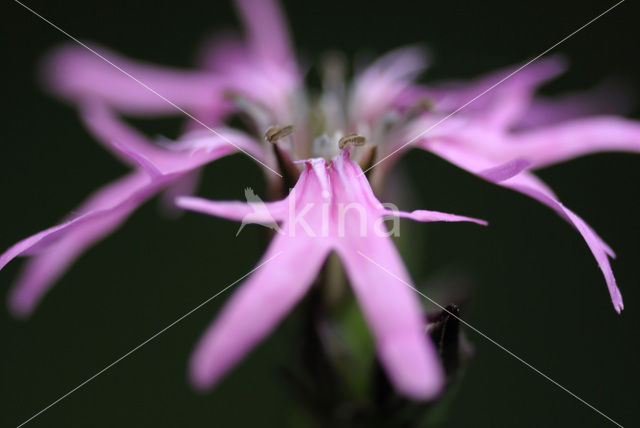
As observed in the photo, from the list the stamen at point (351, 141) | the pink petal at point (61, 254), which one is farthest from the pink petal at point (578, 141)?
the pink petal at point (61, 254)

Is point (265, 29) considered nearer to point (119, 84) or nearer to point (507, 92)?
point (119, 84)

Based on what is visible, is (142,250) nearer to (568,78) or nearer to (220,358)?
(568,78)

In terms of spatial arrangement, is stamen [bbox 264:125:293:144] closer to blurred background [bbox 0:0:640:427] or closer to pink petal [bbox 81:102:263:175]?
pink petal [bbox 81:102:263:175]

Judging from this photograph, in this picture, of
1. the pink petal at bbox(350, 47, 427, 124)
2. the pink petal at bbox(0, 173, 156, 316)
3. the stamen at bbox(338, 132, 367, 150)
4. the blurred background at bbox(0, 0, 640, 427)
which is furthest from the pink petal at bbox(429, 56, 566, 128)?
the blurred background at bbox(0, 0, 640, 427)

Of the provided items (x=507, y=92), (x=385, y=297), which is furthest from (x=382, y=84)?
(x=385, y=297)

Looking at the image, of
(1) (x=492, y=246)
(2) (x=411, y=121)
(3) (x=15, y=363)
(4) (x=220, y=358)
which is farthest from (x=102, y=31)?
(4) (x=220, y=358)

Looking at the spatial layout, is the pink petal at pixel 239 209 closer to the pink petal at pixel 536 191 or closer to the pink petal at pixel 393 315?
the pink petal at pixel 393 315

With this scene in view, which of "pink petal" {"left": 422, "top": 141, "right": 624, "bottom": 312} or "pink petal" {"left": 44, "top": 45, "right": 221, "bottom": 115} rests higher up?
"pink petal" {"left": 44, "top": 45, "right": 221, "bottom": 115}
